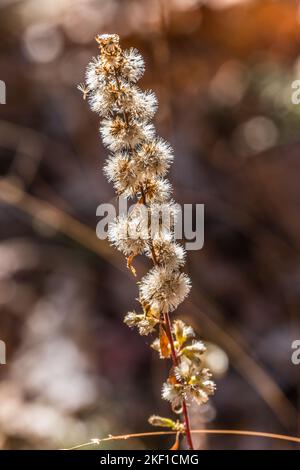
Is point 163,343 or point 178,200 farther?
point 178,200

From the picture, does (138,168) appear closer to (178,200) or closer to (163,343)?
(163,343)

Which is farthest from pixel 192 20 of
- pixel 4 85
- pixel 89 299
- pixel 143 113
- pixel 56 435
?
pixel 143 113

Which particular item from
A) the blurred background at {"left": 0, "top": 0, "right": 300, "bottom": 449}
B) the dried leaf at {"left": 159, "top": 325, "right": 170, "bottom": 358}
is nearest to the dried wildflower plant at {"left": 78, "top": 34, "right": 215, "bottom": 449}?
the dried leaf at {"left": 159, "top": 325, "right": 170, "bottom": 358}

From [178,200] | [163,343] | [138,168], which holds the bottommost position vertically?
[163,343]

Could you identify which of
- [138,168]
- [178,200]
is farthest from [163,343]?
[178,200]

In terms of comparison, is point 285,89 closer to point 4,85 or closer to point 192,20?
point 192,20

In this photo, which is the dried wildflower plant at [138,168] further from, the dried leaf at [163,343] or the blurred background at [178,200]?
the blurred background at [178,200]

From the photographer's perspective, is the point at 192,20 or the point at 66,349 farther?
the point at 192,20

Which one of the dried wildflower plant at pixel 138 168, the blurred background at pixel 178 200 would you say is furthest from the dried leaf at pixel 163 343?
→ the blurred background at pixel 178 200
